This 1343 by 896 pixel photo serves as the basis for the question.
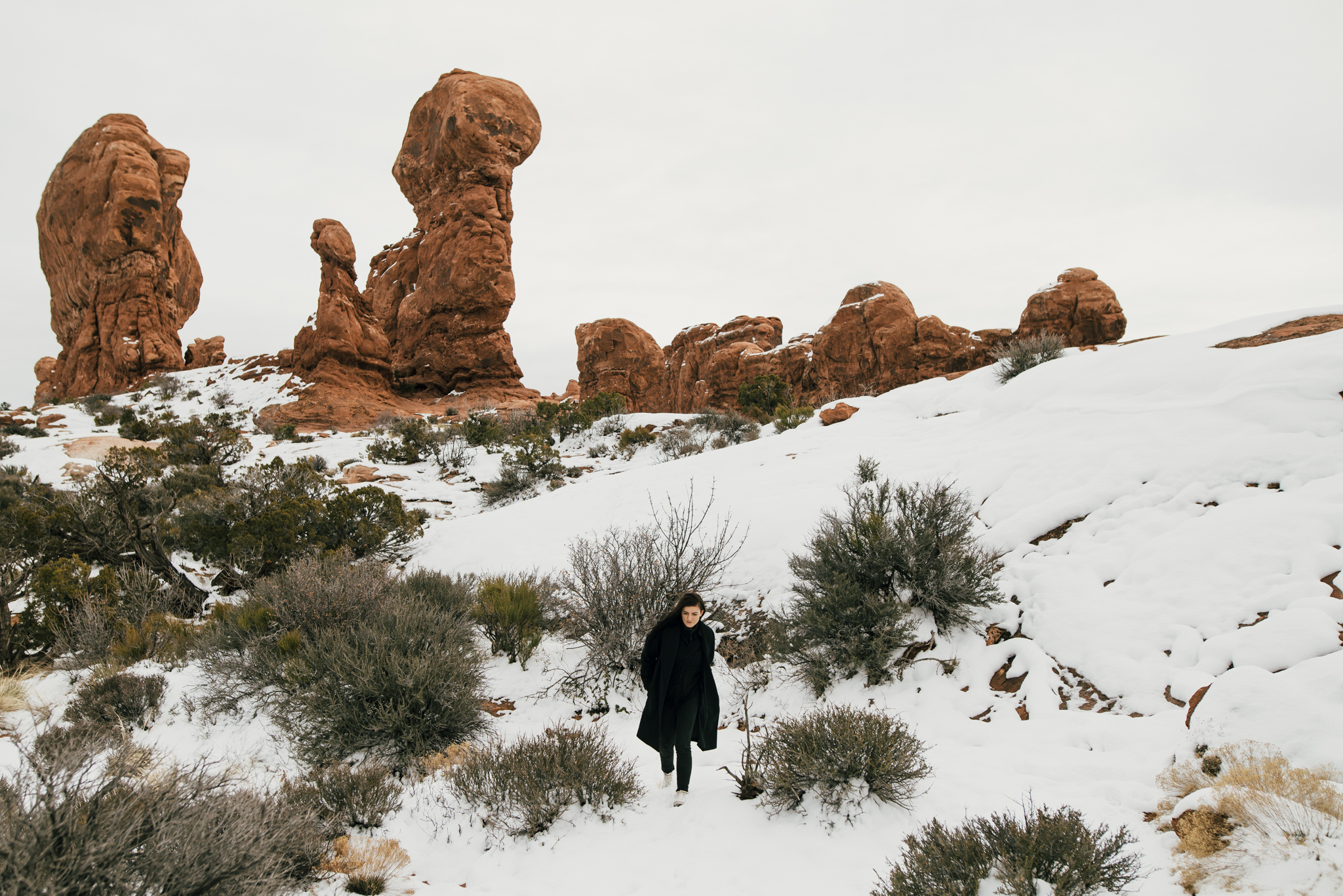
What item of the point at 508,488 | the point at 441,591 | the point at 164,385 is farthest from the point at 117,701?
the point at 164,385

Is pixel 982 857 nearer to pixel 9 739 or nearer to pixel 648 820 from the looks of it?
pixel 648 820

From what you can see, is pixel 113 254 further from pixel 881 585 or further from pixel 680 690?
pixel 881 585

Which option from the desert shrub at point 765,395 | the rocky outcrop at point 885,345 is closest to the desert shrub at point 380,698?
the rocky outcrop at point 885,345

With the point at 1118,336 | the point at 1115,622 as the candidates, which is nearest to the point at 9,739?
the point at 1115,622

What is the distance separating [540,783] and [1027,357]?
12.3 meters

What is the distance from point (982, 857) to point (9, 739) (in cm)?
657

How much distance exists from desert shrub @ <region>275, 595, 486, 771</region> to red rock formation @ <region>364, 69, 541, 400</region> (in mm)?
20661

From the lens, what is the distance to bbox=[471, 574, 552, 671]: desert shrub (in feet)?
21.0

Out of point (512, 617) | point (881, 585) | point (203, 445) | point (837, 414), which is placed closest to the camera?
point (881, 585)

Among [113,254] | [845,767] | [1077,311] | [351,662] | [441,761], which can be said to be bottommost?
[441,761]

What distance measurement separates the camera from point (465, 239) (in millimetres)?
24422

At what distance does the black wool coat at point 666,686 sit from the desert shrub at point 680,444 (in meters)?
10.6

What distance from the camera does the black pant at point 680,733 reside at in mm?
3891

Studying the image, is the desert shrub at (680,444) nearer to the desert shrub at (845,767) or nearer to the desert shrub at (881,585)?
the desert shrub at (881,585)
